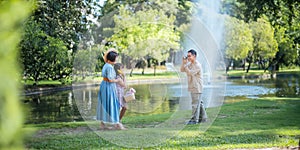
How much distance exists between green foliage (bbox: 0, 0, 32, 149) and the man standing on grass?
8264 mm

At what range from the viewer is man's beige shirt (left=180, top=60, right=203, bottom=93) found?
958 centimetres

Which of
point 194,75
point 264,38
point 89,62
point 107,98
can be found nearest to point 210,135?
point 194,75

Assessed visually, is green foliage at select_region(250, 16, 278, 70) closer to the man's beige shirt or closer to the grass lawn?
the grass lawn

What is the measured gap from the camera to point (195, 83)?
9578 mm

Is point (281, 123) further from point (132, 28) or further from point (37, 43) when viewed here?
point (37, 43)

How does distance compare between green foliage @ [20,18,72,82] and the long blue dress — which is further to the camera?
green foliage @ [20,18,72,82]

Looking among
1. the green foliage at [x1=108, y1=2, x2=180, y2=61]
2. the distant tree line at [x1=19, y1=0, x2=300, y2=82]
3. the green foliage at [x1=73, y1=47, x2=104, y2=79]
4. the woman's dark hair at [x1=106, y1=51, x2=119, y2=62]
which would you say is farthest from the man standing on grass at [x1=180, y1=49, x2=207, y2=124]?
the green foliage at [x1=73, y1=47, x2=104, y2=79]

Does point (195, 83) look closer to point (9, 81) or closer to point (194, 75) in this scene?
point (194, 75)

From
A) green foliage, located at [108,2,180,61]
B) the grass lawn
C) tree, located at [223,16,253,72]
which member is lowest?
the grass lawn

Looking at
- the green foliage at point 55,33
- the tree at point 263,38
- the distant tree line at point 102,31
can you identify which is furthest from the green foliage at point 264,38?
the green foliage at point 55,33

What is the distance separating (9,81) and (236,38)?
41.6m

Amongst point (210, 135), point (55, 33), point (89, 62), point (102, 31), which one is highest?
point (55, 33)

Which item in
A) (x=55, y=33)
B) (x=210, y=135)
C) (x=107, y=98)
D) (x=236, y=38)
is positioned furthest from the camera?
(x=236, y=38)

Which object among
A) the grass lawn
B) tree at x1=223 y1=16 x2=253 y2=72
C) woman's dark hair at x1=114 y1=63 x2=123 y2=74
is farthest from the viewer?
tree at x1=223 y1=16 x2=253 y2=72
